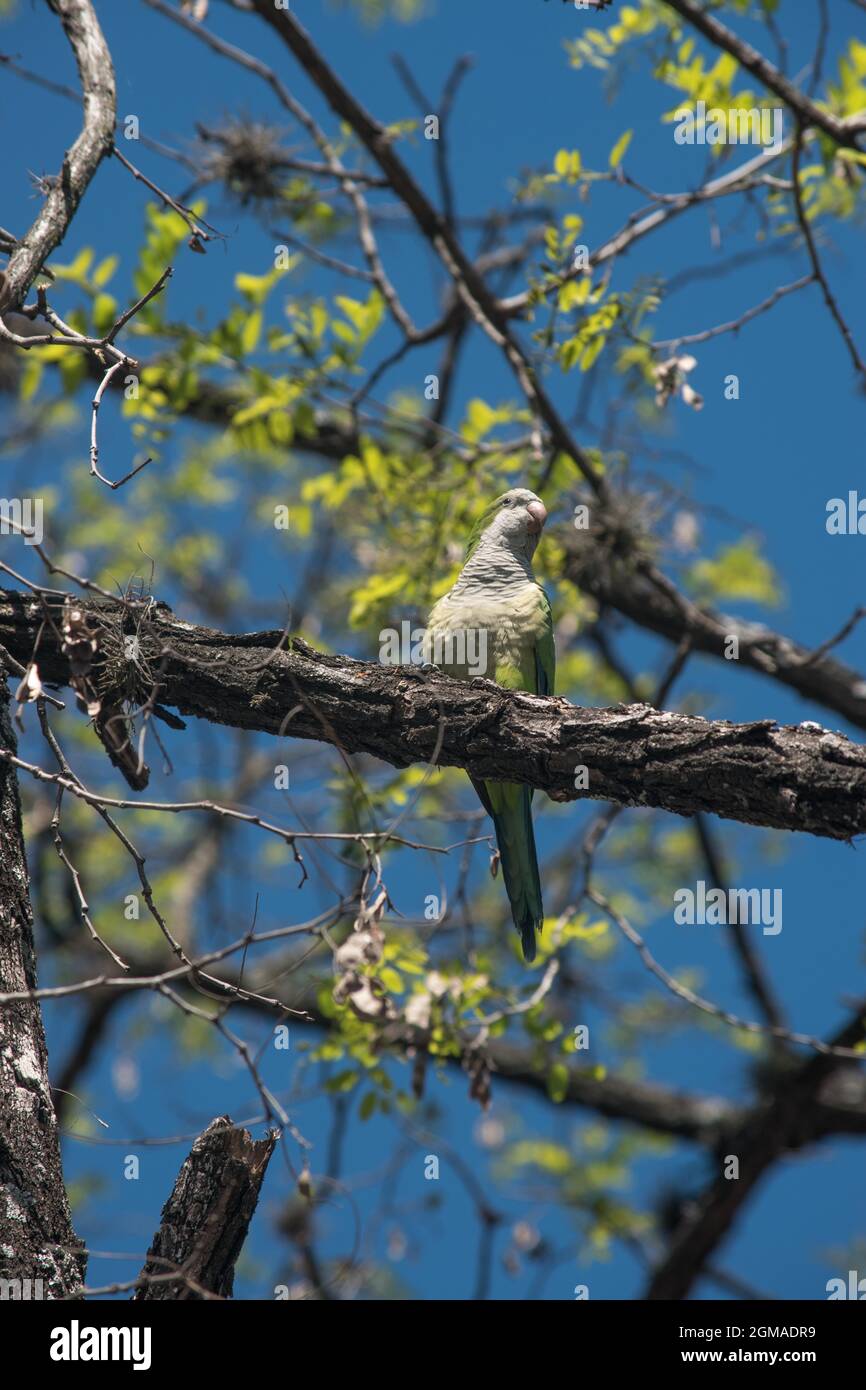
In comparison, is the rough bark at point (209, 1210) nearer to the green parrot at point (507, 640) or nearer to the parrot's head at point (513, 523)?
the green parrot at point (507, 640)

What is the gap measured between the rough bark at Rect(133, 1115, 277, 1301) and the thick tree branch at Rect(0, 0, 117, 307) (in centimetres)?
265

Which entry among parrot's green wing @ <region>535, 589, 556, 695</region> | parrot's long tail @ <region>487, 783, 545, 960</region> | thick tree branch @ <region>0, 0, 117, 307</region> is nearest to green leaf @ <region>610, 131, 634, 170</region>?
parrot's green wing @ <region>535, 589, 556, 695</region>

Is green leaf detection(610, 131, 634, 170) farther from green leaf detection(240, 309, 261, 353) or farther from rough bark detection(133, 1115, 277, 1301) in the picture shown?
rough bark detection(133, 1115, 277, 1301)

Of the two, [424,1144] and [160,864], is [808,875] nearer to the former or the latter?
[160,864]

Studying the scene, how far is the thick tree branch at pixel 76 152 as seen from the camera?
4.12m

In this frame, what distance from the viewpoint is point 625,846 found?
12008 mm

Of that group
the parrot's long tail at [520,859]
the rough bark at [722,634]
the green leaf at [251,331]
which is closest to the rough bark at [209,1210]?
the parrot's long tail at [520,859]

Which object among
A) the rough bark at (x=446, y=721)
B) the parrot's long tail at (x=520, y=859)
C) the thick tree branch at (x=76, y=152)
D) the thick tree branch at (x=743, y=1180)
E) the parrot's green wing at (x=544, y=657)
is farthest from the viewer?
the thick tree branch at (x=743, y=1180)

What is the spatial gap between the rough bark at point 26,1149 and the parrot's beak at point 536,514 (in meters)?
3.61

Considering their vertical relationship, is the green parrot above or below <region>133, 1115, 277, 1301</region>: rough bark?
above

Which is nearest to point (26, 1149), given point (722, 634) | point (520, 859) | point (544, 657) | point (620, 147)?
point (520, 859)

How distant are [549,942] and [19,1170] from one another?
344 cm

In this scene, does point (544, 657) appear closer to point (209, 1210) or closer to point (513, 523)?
point (513, 523)

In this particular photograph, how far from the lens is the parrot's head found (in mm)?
6562
